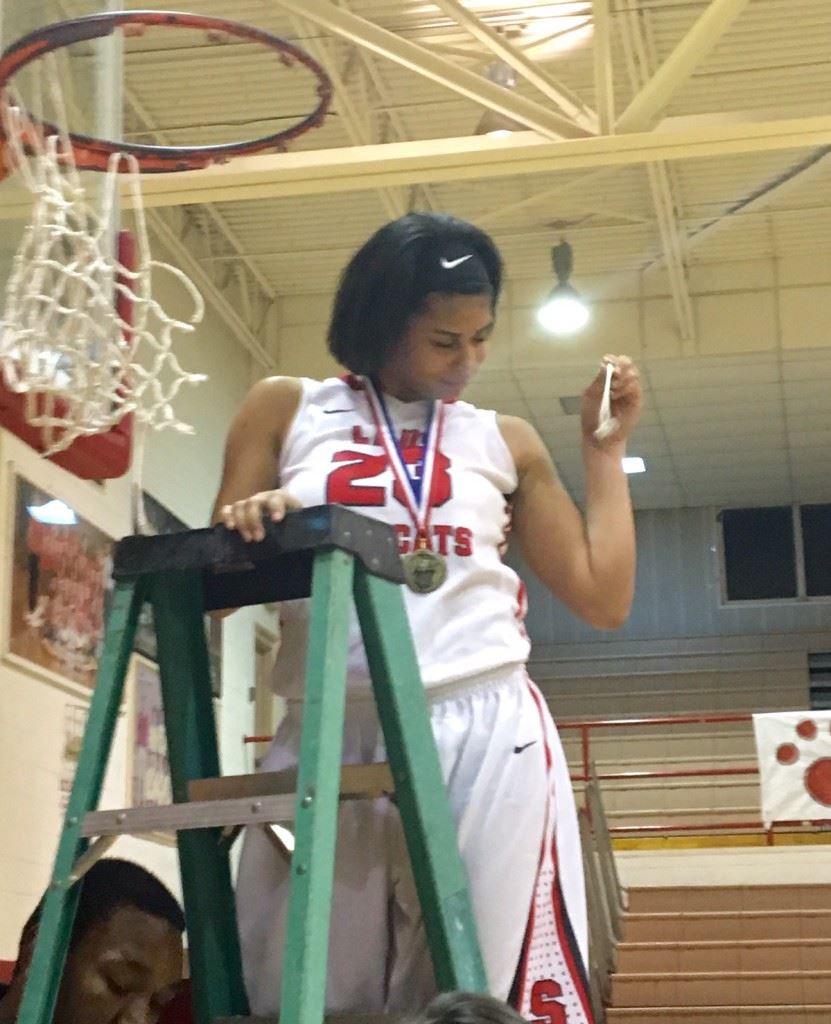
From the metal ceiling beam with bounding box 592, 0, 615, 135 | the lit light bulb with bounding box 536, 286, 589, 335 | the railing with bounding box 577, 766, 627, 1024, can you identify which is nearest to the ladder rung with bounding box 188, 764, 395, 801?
the metal ceiling beam with bounding box 592, 0, 615, 135

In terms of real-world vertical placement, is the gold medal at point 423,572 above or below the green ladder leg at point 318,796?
above

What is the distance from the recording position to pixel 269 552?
6.11 feet

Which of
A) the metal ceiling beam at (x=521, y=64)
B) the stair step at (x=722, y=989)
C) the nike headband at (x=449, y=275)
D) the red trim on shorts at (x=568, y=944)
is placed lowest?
the red trim on shorts at (x=568, y=944)

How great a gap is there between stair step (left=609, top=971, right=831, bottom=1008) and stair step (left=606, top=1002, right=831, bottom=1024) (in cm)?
15

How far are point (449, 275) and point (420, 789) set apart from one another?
731mm

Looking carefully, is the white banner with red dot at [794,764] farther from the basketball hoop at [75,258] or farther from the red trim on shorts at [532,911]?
the red trim on shorts at [532,911]

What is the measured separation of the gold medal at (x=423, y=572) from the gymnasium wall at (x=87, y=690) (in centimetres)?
→ 490

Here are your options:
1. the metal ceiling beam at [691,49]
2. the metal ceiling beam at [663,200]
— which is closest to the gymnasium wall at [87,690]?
the metal ceiling beam at [663,200]

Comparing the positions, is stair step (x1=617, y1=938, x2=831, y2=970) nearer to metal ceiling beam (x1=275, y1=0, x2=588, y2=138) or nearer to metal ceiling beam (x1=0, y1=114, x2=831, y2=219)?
metal ceiling beam (x1=0, y1=114, x2=831, y2=219)

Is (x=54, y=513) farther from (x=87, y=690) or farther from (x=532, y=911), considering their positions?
(x=532, y=911)

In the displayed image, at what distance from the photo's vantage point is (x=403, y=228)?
86.4 inches

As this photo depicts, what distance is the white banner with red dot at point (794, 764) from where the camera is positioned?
9.34 m

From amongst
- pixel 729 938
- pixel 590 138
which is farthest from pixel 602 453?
pixel 729 938

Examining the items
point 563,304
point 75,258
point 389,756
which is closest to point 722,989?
point 563,304
